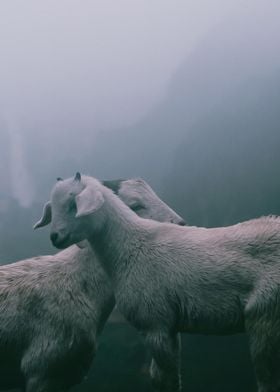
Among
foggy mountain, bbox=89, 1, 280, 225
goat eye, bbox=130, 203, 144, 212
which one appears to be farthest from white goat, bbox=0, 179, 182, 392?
foggy mountain, bbox=89, 1, 280, 225

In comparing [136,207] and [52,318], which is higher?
[136,207]

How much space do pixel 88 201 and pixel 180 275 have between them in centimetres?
27

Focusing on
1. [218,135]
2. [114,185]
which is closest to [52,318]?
[114,185]

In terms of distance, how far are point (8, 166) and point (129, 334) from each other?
809 millimetres

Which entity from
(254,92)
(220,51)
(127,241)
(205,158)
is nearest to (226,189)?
(205,158)

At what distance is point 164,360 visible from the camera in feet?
3.88

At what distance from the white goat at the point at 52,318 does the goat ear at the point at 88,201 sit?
0.66 feet

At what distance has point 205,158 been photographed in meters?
1.95

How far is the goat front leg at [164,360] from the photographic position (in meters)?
1.18

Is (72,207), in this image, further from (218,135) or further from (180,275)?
(218,135)

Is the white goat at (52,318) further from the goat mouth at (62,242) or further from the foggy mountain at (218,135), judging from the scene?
the foggy mountain at (218,135)

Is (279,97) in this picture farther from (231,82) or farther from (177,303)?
(177,303)

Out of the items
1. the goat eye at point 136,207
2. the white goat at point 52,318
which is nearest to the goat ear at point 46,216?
the white goat at point 52,318

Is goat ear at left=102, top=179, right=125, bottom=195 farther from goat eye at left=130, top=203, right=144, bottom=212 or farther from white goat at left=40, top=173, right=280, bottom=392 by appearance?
white goat at left=40, top=173, right=280, bottom=392
